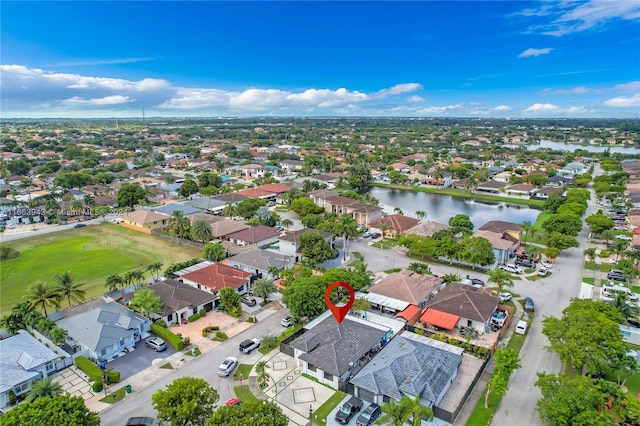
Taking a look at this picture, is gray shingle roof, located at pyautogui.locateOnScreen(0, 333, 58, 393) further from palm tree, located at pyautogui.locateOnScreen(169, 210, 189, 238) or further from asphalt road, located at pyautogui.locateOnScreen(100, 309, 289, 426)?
palm tree, located at pyautogui.locateOnScreen(169, 210, 189, 238)

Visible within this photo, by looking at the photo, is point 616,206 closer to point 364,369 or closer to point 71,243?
point 364,369

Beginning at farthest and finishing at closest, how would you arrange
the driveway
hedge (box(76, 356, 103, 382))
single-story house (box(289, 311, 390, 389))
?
the driveway, hedge (box(76, 356, 103, 382)), single-story house (box(289, 311, 390, 389))

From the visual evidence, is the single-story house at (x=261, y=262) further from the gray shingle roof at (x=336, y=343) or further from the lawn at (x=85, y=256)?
the gray shingle roof at (x=336, y=343)

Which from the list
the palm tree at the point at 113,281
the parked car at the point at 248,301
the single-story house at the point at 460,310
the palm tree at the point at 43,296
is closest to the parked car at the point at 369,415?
the single-story house at the point at 460,310

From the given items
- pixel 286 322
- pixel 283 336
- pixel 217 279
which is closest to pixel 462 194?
pixel 217 279

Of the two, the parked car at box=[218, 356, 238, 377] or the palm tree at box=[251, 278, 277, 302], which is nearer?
the parked car at box=[218, 356, 238, 377]

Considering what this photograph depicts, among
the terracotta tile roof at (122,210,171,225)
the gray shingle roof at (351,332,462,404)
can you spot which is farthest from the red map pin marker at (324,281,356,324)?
the terracotta tile roof at (122,210,171,225)

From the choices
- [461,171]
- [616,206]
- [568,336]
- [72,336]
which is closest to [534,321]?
[568,336]
